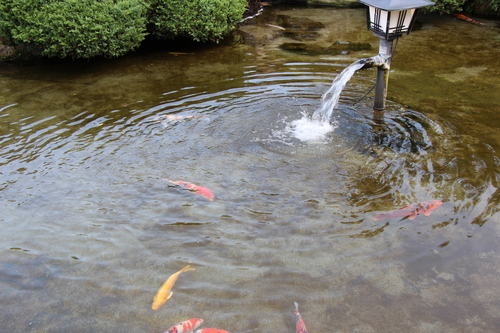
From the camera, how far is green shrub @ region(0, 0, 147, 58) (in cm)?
820

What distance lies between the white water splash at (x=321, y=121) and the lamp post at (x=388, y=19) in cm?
47

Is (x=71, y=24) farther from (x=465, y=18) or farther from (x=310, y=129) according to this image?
(x=465, y=18)

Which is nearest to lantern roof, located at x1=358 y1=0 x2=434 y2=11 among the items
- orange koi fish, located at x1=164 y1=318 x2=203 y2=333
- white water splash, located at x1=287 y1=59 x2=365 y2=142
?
white water splash, located at x1=287 y1=59 x2=365 y2=142

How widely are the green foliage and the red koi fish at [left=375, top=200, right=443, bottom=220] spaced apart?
23.1 feet

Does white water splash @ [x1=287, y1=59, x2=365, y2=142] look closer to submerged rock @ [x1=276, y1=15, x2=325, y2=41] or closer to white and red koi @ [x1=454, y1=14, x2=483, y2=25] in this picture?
submerged rock @ [x1=276, y1=15, x2=325, y2=41]

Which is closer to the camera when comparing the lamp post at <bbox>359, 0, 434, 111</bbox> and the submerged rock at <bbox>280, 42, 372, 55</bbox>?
the lamp post at <bbox>359, 0, 434, 111</bbox>

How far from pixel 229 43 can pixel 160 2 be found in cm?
217

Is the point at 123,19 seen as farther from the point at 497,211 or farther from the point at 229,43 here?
the point at 497,211

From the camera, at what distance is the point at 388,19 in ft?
17.4

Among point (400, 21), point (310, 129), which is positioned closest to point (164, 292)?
point (310, 129)

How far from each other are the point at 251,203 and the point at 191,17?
21.4 feet

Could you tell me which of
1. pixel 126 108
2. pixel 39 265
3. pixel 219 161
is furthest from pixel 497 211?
pixel 126 108

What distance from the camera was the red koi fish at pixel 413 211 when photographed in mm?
4355

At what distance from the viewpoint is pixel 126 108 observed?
284 inches
